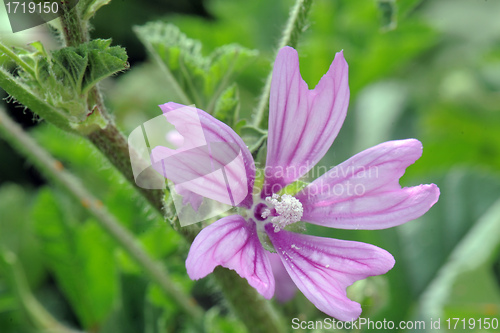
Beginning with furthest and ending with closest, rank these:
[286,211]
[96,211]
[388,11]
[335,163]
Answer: [335,163] → [96,211] → [388,11] → [286,211]

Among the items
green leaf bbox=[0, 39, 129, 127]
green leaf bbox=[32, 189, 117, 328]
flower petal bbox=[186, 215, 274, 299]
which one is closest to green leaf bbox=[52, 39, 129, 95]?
green leaf bbox=[0, 39, 129, 127]

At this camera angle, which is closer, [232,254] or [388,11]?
[232,254]

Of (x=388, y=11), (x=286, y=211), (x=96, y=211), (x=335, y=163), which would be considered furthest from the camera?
(x=335, y=163)

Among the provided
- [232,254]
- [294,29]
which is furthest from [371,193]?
[294,29]

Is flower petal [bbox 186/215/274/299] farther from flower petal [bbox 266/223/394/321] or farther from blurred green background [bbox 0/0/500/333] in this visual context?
blurred green background [bbox 0/0/500/333]

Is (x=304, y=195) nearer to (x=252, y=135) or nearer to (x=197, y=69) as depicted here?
(x=252, y=135)

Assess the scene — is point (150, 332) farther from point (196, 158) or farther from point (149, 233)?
point (196, 158)

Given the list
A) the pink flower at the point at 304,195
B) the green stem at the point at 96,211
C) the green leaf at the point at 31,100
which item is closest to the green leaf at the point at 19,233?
the green stem at the point at 96,211

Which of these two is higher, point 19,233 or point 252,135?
point 252,135
